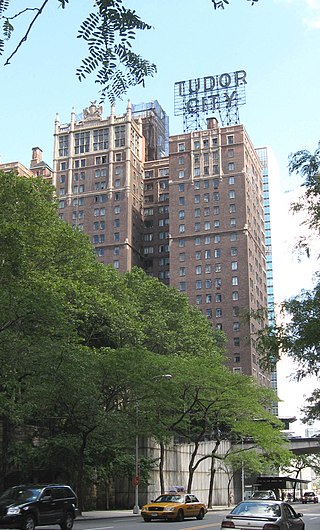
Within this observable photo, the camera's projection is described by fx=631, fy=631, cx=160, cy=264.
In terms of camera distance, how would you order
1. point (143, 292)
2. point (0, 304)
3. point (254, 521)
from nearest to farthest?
point (254, 521)
point (0, 304)
point (143, 292)

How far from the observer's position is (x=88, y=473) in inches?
1670

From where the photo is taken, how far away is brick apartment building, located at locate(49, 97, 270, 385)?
11112 cm

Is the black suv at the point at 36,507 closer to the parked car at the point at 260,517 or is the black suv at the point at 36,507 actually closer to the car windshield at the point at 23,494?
the car windshield at the point at 23,494

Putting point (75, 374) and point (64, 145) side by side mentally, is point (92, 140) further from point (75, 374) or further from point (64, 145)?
point (75, 374)

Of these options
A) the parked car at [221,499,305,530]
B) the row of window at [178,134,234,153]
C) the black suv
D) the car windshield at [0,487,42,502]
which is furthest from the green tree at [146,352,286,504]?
the row of window at [178,134,234,153]

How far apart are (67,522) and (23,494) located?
6.78ft

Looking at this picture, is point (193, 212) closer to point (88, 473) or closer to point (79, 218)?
point (79, 218)

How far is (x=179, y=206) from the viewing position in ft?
386

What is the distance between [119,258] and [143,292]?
191 ft

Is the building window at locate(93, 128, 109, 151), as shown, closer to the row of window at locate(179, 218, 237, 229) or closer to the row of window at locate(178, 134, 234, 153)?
the row of window at locate(178, 134, 234, 153)

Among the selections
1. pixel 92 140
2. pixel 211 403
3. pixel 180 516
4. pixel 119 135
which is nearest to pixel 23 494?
pixel 180 516

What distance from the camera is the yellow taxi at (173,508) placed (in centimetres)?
3084

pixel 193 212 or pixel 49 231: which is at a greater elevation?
pixel 193 212

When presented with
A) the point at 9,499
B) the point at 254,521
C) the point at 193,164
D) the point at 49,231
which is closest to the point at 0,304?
the point at 9,499
